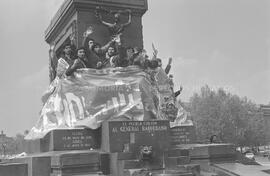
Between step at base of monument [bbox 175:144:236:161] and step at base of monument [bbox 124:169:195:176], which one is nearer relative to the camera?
step at base of monument [bbox 124:169:195:176]

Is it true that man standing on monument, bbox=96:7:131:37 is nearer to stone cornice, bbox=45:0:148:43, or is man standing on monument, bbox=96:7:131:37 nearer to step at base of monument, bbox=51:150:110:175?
stone cornice, bbox=45:0:148:43

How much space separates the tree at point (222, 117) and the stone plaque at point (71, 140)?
104ft

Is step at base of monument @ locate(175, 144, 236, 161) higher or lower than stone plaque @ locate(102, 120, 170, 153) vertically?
lower

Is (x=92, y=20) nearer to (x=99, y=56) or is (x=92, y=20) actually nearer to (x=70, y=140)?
(x=99, y=56)

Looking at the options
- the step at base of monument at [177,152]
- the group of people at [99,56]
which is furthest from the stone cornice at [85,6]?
the step at base of monument at [177,152]

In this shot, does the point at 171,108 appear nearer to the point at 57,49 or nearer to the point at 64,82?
the point at 64,82

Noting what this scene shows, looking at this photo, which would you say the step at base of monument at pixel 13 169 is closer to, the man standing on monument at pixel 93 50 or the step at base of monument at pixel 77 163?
the step at base of monument at pixel 77 163

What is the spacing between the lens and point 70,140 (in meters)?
10.7

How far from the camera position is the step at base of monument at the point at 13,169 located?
9.54 metres

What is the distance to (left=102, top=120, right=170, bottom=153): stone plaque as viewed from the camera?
33.6 ft

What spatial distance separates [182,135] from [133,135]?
9.74 feet

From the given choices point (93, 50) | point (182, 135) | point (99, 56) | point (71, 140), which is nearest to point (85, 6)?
point (93, 50)

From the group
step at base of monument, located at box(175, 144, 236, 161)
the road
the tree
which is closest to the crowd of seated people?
step at base of monument, located at box(175, 144, 236, 161)

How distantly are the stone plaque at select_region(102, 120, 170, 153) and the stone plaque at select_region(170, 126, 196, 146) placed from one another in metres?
2.14
